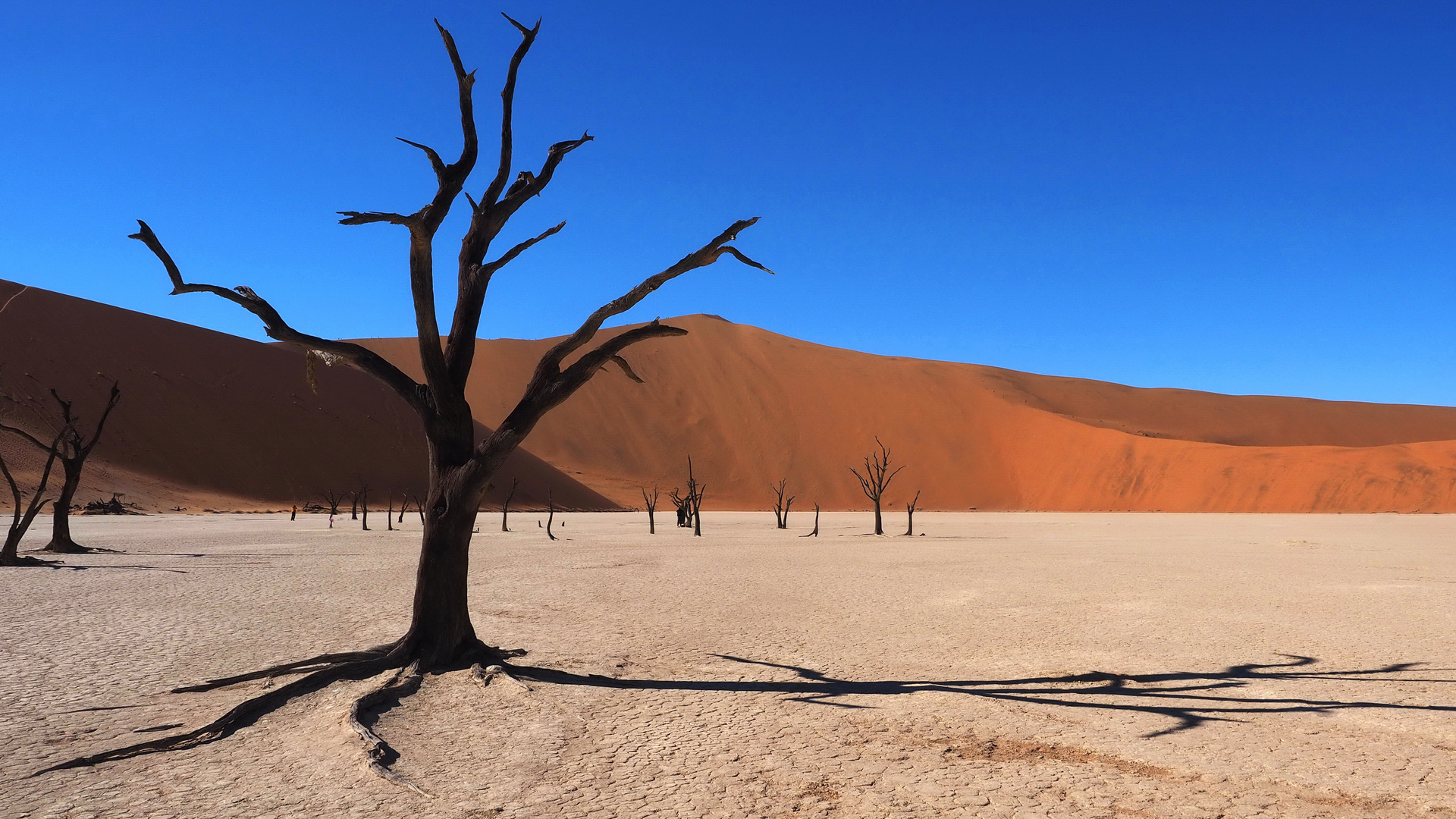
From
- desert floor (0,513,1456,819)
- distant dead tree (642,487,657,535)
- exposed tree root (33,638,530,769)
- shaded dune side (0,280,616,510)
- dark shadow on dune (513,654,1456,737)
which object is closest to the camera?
desert floor (0,513,1456,819)

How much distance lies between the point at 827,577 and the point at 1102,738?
10.7 meters

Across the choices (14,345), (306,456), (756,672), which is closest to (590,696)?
(756,672)

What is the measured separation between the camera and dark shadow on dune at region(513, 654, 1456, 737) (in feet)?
21.4

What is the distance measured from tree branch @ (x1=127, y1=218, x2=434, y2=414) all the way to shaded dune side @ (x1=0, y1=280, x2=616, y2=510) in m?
47.1

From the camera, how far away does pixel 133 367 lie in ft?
196

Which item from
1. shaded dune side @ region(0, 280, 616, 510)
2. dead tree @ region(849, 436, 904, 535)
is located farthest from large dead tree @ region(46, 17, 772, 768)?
shaded dune side @ region(0, 280, 616, 510)

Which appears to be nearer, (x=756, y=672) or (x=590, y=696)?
(x=590, y=696)

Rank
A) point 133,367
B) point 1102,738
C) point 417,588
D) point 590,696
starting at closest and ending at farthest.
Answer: point 1102,738, point 590,696, point 417,588, point 133,367

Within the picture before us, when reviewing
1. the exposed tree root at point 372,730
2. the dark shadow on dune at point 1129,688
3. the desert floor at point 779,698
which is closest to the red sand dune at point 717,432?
the desert floor at point 779,698

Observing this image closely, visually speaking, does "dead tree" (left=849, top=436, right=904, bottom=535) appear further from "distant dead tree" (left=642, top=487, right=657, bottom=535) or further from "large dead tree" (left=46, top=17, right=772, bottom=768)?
"large dead tree" (left=46, top=17, right=772, bottom=768)

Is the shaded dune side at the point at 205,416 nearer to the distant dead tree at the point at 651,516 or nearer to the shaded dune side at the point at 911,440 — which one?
the shaded dune side at the point at 911,440

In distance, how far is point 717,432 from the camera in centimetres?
8550

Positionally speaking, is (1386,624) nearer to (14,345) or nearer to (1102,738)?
(1102,738)

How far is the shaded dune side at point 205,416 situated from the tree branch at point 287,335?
4711cm
